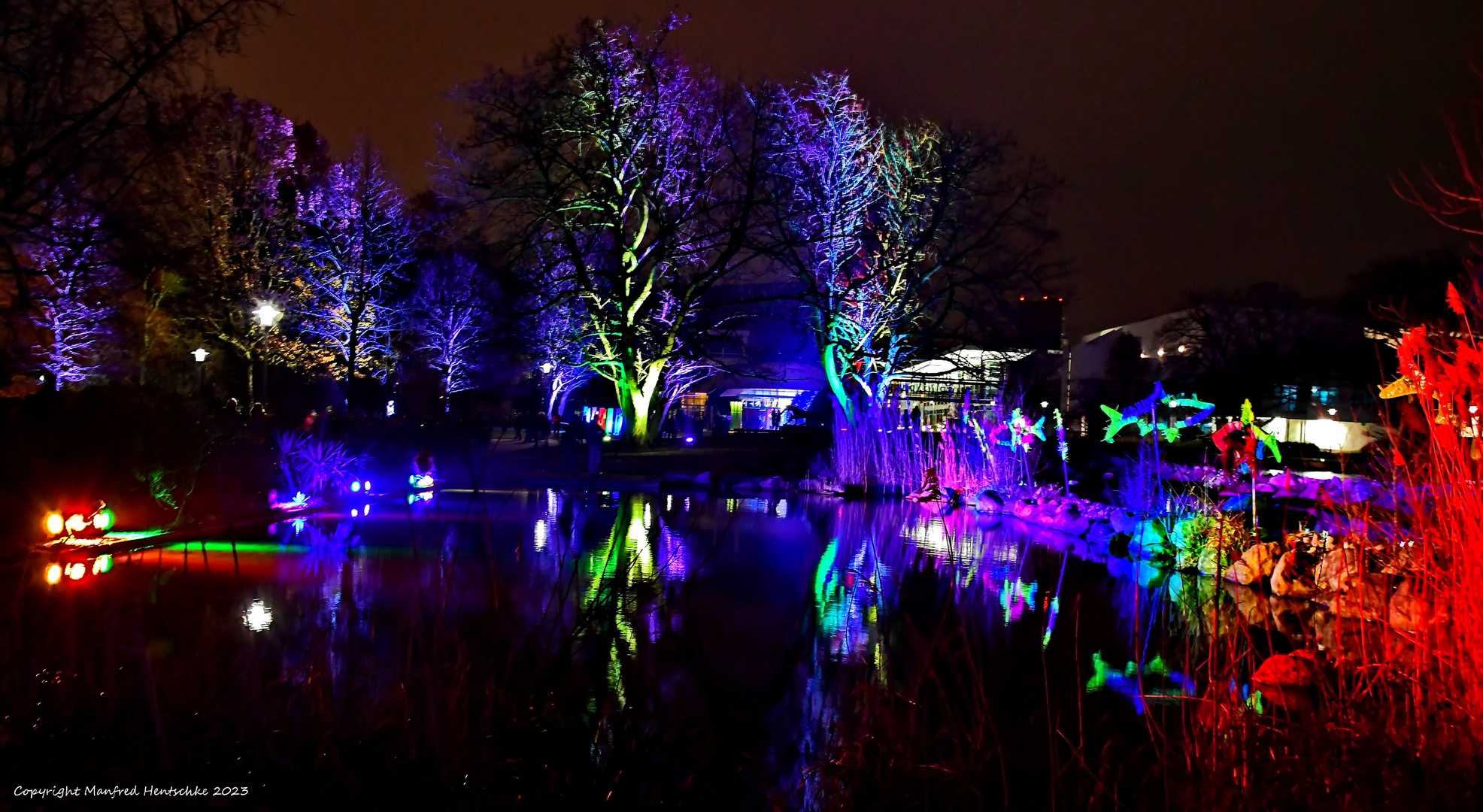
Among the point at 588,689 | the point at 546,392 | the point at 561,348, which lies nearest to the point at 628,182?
the point at 561,348

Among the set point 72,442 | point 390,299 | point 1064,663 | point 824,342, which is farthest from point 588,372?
point 1064,663

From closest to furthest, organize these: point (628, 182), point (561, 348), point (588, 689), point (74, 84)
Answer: point (588, 689), point (74, 84), point (628, 182), point (561, 348)

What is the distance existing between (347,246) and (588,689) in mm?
41075

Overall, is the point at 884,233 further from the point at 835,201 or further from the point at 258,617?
the point at 258,617

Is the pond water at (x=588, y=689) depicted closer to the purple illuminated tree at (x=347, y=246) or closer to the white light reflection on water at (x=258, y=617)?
the white light reflection on water at (x=258, y=617)

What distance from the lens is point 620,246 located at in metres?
32.6

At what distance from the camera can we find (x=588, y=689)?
5930mm

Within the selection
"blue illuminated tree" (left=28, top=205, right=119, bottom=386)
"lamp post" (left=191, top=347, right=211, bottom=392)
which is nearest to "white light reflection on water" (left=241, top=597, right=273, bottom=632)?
"blue illuminated tree" (left=28, top=205, right=119, bottom=386)

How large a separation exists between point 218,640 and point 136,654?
1191 mm

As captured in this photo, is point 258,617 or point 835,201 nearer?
point 258,617

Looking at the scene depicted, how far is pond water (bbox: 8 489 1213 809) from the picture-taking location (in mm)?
4684

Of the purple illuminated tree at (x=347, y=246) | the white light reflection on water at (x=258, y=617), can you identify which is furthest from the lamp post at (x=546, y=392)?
the white light reflection on water at (x=258, y=617)

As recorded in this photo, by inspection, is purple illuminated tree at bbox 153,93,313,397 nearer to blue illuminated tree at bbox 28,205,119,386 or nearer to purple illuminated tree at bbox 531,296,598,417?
blue illuminated tree at bbox 28,205,119,386

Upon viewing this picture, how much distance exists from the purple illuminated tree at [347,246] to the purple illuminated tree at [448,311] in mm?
7174
